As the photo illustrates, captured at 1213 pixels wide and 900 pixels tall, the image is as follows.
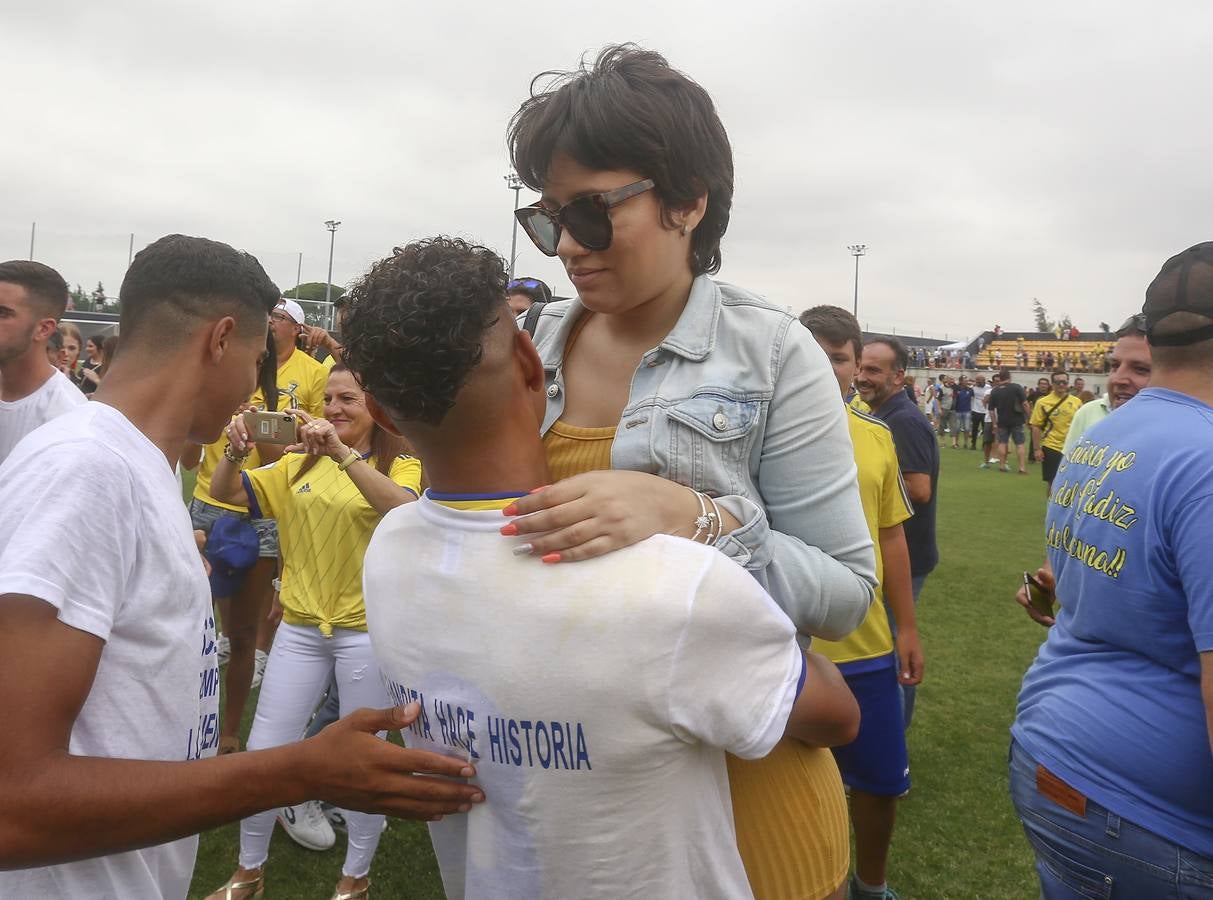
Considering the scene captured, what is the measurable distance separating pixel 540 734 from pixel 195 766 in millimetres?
573

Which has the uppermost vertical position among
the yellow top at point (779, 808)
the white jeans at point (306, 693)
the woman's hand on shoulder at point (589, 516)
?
the woman's hand on shoulder at point (589, 516)

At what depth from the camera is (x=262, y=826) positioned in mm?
3514

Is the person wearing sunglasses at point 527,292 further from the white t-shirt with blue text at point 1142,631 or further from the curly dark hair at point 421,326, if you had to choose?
the curly dark hair at point 421,326

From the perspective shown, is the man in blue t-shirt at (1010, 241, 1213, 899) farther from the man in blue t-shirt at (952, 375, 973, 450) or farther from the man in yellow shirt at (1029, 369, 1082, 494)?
the man in blue t-shirt at (952, 375, 973, 450)

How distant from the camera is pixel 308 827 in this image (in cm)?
412

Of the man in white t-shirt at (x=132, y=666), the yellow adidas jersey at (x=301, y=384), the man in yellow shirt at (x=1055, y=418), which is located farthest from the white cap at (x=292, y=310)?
the man in yellow shirt at (x=1055, y=418)

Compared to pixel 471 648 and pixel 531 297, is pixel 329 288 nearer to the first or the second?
pixel 531 297

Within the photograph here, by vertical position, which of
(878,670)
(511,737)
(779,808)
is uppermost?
(511,737)

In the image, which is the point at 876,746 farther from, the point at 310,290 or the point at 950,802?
the point at 310,290

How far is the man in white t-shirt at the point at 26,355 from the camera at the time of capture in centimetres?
439

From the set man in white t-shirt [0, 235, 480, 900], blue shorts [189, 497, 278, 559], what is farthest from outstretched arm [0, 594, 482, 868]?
blue shorts [189, 497, 278, 559]

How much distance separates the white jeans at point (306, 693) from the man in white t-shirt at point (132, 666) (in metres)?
1.79

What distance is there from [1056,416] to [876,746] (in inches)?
480

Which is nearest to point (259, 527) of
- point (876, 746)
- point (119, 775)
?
point (876, 746)
